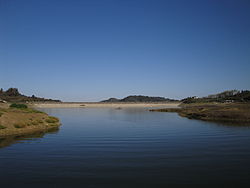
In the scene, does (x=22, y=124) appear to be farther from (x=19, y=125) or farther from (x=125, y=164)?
(x=125, y=164)

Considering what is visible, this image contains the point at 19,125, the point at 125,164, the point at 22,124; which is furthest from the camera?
the point at 22,124

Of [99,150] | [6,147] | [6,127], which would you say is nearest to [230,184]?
[99,150]

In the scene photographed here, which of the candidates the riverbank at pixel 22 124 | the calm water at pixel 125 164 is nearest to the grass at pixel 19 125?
the riverbank at pixel 22 124

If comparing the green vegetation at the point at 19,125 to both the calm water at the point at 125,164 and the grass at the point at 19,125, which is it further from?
the calm water at the point at 125,164

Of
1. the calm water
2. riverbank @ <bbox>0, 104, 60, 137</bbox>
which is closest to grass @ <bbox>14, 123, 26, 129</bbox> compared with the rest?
riverbank @ <bbox>0, 104, 60, 137</bbox>

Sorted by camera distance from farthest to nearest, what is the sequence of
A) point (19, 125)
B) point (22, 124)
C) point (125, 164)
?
point (22, 124) → point (19, 125) → point (125, 164)

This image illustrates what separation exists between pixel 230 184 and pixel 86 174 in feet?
30.6

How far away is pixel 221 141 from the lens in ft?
81.5

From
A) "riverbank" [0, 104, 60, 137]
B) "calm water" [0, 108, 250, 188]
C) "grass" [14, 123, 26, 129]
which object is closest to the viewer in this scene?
"calm water" [0, 108, 250, 188]

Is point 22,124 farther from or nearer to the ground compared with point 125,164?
farther from the ground

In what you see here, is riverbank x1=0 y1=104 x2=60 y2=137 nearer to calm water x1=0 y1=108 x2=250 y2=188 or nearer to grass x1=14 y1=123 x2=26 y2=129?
grass x1=14 y1=123 x2=26 y2=129

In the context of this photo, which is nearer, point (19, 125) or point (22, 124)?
point (19, 125)

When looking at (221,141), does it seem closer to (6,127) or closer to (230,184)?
(230,184)

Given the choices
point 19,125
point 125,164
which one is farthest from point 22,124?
point 125,164
